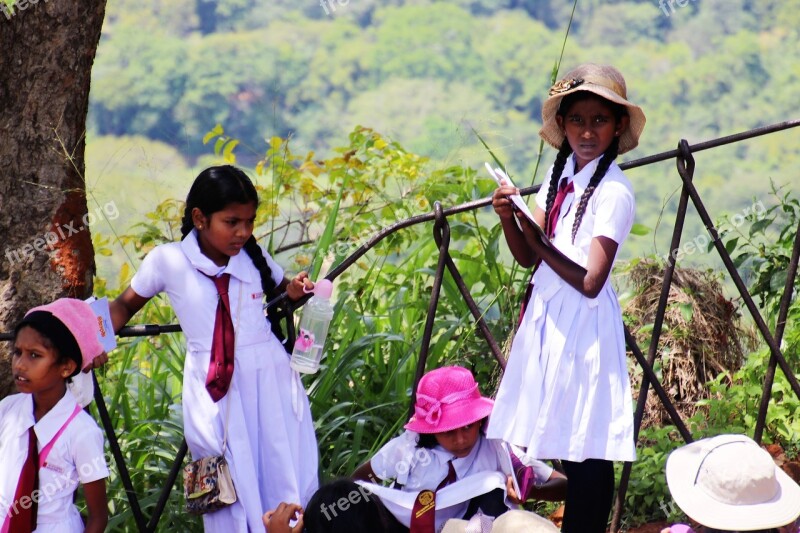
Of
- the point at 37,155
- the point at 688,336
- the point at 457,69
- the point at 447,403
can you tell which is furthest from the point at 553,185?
the point at 457,69

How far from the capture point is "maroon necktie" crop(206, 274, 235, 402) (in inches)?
119

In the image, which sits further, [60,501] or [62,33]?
[62,33]

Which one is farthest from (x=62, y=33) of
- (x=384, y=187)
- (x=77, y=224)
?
(x=384, y=187)

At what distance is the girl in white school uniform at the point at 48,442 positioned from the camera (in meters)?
2.81

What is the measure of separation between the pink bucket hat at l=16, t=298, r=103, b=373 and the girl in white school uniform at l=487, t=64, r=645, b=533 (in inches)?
43.6

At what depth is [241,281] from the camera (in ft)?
10.3

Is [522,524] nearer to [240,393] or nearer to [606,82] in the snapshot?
[240,393]

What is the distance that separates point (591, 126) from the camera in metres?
2.95

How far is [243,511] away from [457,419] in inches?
25.6

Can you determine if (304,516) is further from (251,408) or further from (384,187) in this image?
(384,187)

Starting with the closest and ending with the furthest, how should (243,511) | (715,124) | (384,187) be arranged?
(243,511)
(384,187)
(715,124)

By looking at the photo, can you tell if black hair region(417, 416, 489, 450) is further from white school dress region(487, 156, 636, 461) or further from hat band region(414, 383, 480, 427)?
white school dress region(487, 156, 636, 461)

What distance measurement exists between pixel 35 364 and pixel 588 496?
4.92 feet

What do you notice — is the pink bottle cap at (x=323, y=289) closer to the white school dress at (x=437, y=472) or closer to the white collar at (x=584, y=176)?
the white school dress at (x=437, y=472)
